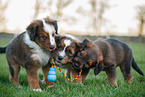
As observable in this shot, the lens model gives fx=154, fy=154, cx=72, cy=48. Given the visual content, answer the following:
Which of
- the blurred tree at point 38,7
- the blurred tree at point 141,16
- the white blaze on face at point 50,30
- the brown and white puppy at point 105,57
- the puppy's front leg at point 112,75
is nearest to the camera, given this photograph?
the white blaze on face at point 50,30

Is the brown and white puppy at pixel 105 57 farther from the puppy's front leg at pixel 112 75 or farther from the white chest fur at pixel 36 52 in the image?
the white chest fur at pixel 36 52

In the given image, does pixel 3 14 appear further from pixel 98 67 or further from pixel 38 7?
pixel 98 67

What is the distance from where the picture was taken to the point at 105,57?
396cm

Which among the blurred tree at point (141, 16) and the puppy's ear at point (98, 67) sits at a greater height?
the blurred tree at point (141, 16)

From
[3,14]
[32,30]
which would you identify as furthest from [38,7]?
[32,30]

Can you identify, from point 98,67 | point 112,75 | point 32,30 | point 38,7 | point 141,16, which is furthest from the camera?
point 141,16

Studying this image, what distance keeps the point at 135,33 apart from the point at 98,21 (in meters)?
12.5

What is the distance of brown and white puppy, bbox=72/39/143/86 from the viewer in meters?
3.61

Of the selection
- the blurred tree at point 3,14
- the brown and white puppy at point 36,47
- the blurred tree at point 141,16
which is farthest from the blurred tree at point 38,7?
the blurred tree at point 141,16

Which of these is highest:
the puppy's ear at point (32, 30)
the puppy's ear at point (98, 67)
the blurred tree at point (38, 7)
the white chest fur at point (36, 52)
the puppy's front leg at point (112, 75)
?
the blurred tree at point (38, 7)

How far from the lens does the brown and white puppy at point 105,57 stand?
11.9ft

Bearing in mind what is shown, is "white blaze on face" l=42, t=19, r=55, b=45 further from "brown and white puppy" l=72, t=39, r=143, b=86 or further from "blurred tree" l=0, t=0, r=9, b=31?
"blurred tree" l=0, t=0, r=9, b=31

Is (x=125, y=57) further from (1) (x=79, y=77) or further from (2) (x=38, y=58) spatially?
(2) (x=38, y=58)

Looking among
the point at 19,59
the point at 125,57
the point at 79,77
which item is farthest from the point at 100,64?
the point at 19,59
